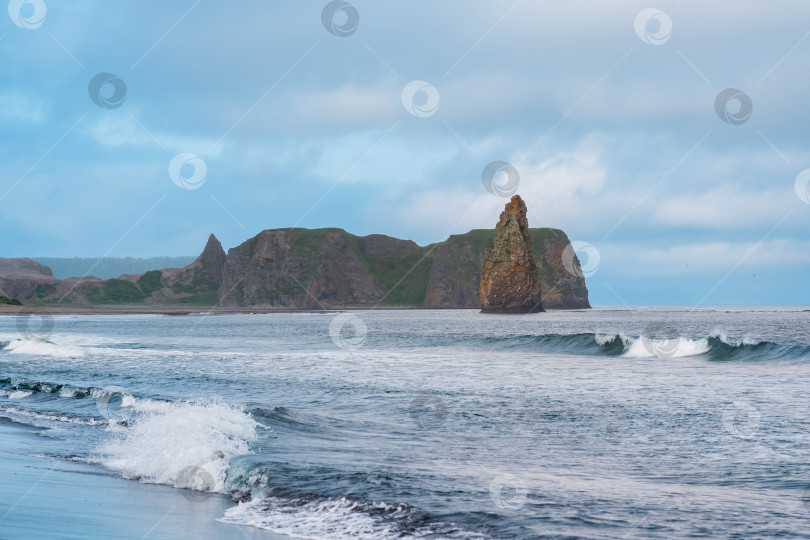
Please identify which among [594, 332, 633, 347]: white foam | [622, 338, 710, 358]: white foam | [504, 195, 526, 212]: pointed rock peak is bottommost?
[622, 338, 710, 358]: white foam

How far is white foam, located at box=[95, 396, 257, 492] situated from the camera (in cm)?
1280

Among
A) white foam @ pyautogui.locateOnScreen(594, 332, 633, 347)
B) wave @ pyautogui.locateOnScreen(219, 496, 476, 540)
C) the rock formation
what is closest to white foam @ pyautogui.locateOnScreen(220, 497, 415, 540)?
wave @ pyautogui.locateOnScreen(219, 496, 476, 540)

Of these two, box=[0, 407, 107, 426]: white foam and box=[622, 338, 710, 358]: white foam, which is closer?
box=[0, 407, 107, 426]: white foam

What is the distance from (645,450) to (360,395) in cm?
1143

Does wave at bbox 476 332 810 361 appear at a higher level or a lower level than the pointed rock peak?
lower

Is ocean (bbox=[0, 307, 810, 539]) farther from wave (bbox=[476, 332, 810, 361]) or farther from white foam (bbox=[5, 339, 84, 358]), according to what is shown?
white foam (bbox=[5, 339, 84, 358])

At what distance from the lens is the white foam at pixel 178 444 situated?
12797mm

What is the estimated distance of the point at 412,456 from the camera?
1329cm

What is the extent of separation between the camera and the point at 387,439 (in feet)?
50.2

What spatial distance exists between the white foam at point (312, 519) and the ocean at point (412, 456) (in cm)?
5

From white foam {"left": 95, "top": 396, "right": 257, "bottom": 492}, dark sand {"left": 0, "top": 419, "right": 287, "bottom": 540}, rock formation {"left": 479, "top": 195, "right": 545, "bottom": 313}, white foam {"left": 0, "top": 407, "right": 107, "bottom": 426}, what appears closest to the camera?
dark sand {"left": 0, "top": 419, "right": 287, "bottom": 540}

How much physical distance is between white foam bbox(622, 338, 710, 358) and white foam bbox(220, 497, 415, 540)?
1443 inches

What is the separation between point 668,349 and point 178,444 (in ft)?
130

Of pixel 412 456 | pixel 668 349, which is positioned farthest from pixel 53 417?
pixel 668 349
